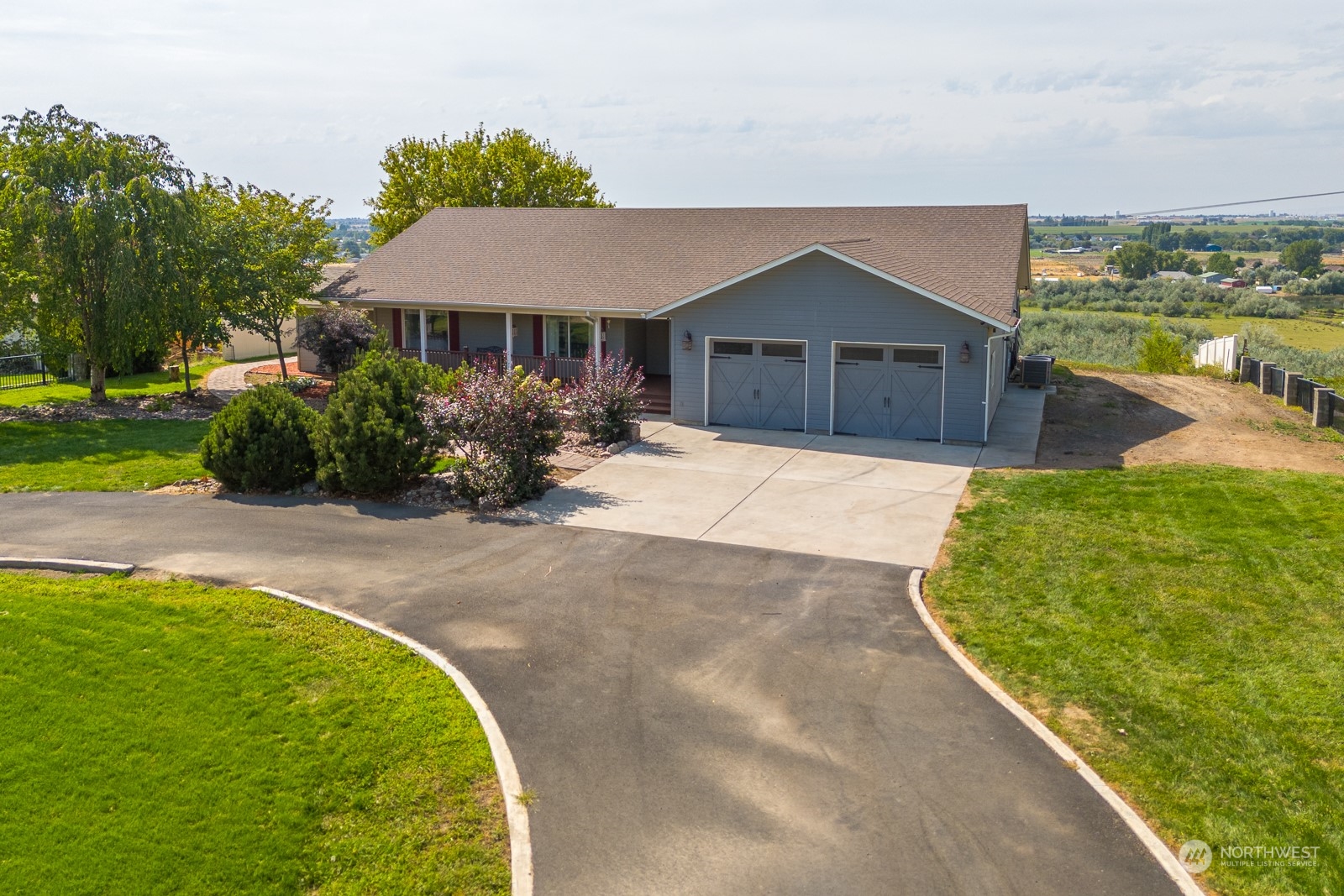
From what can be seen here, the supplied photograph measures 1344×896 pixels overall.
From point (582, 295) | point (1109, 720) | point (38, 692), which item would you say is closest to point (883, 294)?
point (582, 295)

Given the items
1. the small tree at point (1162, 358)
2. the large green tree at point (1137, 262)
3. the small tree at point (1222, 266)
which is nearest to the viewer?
the small tree at point (1162, 358)

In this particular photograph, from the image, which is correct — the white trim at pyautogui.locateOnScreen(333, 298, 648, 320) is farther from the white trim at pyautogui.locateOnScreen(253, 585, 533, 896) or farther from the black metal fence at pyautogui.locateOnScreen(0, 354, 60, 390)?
the white trim at pyautogui.locateOnScreen(253, 585, 533, 896)

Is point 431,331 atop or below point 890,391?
atop

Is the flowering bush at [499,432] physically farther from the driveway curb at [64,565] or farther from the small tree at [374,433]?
the driveway curb at [64,565]

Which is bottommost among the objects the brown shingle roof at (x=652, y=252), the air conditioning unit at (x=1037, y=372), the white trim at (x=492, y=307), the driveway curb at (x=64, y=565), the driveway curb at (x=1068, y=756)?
the driveway curb at (x=1068, y=756)

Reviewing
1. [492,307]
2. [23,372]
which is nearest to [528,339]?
[492,307]

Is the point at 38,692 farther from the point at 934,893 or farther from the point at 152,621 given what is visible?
the point at 934,893

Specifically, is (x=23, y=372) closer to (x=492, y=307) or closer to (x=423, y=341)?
(x=423, y=341)

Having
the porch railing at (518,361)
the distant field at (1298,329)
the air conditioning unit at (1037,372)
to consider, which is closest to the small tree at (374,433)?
the porch railing at (518,361)
